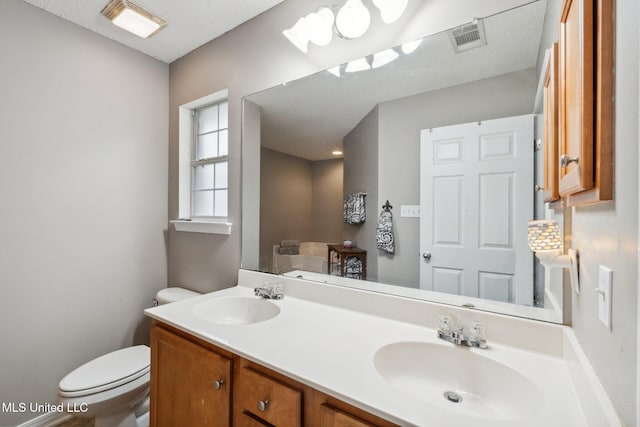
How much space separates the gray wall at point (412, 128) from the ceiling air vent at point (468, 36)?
15 centimetres

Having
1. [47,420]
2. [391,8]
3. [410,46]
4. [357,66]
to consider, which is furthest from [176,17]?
[47,420]

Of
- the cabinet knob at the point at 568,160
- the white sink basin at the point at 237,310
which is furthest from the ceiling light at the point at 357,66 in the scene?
the white sink basin at the point at 237,310

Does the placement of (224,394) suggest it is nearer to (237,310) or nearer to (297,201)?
(237,310)

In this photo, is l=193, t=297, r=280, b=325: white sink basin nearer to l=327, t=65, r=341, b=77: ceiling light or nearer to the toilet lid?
the toilet lid

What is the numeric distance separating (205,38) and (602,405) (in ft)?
7.82

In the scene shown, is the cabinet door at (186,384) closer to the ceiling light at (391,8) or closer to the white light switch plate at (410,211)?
the white light switch plate at (410,211)

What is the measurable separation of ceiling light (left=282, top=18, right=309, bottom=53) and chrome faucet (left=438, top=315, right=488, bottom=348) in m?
1.41

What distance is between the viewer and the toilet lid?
4.43ft

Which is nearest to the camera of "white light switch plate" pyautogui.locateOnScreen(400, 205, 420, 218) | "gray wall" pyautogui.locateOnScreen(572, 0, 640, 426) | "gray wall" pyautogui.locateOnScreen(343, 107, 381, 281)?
"gray wall" pyautogui.locateOnScreen(572, 0, 640, 426)

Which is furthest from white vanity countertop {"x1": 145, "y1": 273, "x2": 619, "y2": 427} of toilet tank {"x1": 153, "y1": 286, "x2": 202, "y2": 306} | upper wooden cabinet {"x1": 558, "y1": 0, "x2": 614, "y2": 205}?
toilet tank {"x1": 153, "y1": 286, "x2": 202, "y2": 306}

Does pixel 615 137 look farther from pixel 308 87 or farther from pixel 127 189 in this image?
pixel 127 189

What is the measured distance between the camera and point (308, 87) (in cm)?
149

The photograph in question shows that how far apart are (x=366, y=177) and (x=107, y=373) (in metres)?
1.65

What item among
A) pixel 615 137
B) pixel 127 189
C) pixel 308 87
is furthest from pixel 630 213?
pixel 127 189
